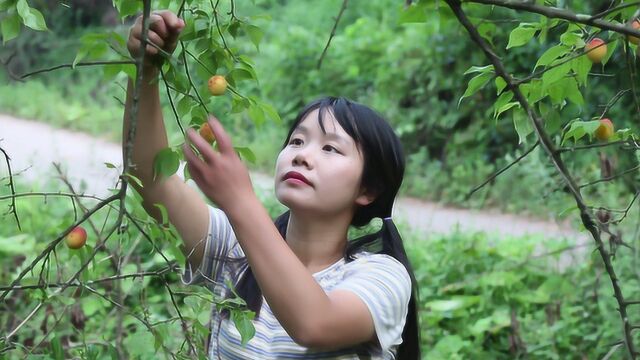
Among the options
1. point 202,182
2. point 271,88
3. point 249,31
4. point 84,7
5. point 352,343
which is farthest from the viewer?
point 84,7

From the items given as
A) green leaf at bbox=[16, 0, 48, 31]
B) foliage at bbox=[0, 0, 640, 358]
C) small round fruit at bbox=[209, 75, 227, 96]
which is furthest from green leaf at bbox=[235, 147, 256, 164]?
green leaf at bbox=[16, 0, 48, 31]

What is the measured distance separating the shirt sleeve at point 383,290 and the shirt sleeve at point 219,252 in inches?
10.3

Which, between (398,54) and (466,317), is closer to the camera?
(466,317)

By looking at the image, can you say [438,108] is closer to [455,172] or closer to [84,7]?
[455,172]

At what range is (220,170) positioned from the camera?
152cm

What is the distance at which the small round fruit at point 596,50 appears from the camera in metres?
1.67

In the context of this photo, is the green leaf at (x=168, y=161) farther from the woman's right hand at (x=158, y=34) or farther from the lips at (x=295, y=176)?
the lips at (x=295, y=176)

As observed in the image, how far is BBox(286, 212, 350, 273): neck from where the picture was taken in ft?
6.11

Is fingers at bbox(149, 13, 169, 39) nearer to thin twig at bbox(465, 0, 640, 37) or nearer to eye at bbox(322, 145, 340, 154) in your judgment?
eye at bbox(322, 145, 340, 154)

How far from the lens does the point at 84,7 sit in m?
11.6

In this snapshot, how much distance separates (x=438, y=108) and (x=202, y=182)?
6548mm

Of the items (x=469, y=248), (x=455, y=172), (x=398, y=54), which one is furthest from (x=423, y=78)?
(x=469, y=248)

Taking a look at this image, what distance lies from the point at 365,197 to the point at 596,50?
20.9 inches

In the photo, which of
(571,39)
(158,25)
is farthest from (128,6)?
(571,39)
